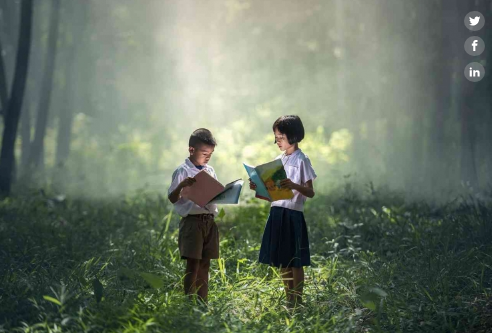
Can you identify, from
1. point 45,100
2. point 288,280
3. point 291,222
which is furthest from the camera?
point 45,100

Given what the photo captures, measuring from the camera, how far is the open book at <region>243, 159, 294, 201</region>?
14.5 feet

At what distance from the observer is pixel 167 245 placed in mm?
6324

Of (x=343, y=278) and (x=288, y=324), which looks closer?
(x=288, y=324)

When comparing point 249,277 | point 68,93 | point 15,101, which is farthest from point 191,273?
point 68,93

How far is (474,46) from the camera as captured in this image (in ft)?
32.0

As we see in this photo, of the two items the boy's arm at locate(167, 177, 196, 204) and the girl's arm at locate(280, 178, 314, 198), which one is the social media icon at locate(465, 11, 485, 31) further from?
the boy's arm at locate(167, 177, 196, 204)

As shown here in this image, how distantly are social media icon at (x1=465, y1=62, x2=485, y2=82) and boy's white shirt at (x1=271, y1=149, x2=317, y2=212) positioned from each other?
5.85 meters

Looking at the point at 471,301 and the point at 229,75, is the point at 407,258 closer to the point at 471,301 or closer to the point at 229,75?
the point at 471,301

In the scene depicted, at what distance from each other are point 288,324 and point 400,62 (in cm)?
949

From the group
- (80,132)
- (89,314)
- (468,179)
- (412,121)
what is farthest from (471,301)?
(80,132)

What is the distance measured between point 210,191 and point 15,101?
23.8 ft

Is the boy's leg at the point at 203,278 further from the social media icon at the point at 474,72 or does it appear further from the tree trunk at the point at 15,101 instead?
the tree trunk at the point at 15,101

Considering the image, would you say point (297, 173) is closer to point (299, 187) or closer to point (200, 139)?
point (299, 187)

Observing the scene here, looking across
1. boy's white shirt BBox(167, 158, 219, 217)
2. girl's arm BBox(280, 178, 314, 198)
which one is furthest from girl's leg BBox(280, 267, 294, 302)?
boy's white shirt BBox(167, 158, 219, 217)
